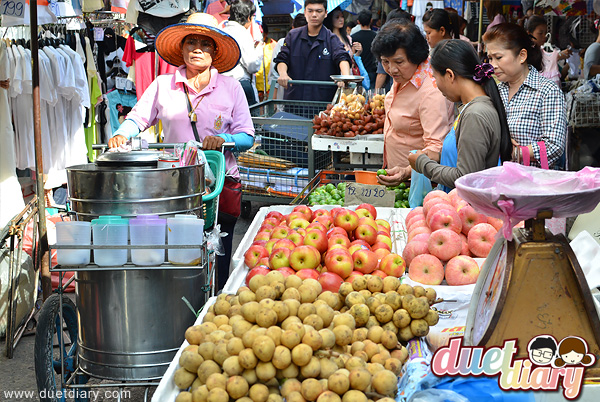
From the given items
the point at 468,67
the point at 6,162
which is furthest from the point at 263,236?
the point at 6,162

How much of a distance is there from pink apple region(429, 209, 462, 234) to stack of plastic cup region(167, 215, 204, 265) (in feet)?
3.50

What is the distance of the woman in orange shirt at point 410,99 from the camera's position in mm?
4344

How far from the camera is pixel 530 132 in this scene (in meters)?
4.41

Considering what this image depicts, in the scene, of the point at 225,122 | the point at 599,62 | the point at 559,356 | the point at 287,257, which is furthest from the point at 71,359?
the point at 599,62

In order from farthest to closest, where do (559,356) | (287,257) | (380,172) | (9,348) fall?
(9,348) → (380,172) → (287,257) → (559,356)

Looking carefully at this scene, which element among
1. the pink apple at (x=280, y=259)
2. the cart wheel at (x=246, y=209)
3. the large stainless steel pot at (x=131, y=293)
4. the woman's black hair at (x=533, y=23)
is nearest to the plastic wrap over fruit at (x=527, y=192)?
the pink apple at (x=280, y=259)

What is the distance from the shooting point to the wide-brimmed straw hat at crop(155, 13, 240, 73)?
14.3 ft

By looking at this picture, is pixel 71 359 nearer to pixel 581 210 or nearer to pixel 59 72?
pixel 581 210

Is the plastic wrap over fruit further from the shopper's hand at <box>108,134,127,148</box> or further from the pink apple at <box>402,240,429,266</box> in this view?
the shopper's hand at <box>108,134,127,148</box>

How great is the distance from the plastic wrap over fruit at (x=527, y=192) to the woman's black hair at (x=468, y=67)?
1.47 m

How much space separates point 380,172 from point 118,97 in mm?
5815

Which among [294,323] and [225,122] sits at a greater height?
[225,122]

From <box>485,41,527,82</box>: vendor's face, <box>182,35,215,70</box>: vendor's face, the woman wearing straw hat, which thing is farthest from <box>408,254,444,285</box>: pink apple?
<box>182,35,215,70</box>: vendor's face

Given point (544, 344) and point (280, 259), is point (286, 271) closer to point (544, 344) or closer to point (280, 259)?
point (280, 259)
